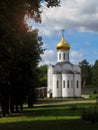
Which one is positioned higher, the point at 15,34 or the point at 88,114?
the point at 15,34

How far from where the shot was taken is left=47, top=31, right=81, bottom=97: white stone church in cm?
11106

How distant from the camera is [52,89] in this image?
114 metres

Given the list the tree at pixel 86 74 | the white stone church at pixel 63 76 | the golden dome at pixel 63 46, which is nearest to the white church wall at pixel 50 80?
the white stone church at pixel 63 76

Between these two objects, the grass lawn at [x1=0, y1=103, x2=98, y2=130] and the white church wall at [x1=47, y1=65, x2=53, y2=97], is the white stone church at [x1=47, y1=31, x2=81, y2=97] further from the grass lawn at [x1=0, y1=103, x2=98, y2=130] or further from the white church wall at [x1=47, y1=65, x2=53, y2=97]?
the grass lawn at [x1=0, y1=103, x2=98, y2=130]

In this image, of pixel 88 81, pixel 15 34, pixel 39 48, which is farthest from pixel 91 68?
pixel 15 34

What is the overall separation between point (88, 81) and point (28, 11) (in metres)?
168

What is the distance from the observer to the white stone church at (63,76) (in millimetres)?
111062

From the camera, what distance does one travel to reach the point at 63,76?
370 feet

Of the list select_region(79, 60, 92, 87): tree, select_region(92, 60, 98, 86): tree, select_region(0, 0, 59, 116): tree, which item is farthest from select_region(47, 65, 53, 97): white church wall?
select_region(79, 60, 92, 87): tree

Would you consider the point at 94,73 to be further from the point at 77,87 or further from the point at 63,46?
the point at 77,87

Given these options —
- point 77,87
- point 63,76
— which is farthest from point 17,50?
point 77,87

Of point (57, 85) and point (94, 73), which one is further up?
point (94, 73)

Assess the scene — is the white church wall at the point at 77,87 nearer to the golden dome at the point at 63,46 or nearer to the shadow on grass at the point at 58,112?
the golden dome at the point at 63,46

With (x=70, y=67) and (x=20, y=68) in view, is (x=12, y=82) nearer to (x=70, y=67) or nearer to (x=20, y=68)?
(x=20, y=68)
